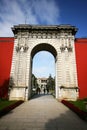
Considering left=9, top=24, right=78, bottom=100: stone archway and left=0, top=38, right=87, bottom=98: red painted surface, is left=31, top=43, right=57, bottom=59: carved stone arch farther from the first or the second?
left=0, top=38, right=87, bottom=98: red painted surface

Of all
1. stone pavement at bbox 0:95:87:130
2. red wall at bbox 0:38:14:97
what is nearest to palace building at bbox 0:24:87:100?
red wall at bbox 0:38:14:97

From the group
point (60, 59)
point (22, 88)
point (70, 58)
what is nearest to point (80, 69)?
point (70, 58)

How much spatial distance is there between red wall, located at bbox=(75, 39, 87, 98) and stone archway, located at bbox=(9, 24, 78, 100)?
28.5 inches

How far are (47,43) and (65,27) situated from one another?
4258mm

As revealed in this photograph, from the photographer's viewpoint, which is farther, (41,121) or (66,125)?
(41,121)

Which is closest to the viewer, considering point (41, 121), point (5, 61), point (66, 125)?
point (66, 125)

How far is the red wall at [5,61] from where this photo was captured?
18.6m

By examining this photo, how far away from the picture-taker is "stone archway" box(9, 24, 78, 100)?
726 inches

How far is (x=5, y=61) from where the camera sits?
19812 millimetres

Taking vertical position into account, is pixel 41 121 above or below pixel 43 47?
below

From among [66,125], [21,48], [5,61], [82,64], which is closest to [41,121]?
[66,125]

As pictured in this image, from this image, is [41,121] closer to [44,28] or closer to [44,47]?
[44,47]

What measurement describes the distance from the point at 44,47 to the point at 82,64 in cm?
781

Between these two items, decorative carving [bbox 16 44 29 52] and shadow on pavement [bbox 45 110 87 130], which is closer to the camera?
shadow on pavement [bbox 45 110 87 130]
